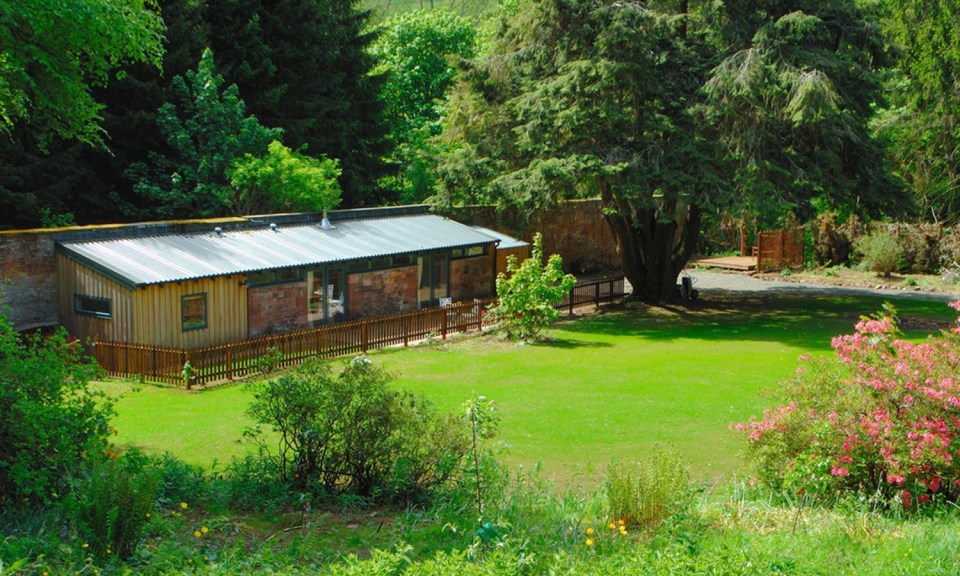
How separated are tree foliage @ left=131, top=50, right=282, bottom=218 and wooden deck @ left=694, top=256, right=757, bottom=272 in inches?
852

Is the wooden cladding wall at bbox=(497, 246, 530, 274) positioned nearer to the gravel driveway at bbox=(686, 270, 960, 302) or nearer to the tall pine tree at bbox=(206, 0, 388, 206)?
the gravel driveway at bbox=(686, 270, 960, 302)

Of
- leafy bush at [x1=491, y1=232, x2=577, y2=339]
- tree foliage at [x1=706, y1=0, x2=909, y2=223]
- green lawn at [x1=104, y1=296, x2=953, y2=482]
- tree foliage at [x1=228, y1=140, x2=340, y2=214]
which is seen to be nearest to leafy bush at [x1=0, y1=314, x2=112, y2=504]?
green lawn at [x1=104, y1=296, x2=953, y2=482]

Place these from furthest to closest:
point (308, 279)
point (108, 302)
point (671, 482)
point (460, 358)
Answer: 1. point (308, 279)
2. point (460, 358)
3. point (108, 302)
4. point (671, 482)

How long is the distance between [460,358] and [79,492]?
16.9 metres

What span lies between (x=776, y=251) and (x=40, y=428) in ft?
132

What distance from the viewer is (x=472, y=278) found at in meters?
35.4

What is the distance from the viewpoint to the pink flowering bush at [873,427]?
11.3 meters

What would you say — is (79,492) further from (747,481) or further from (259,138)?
(259,138)

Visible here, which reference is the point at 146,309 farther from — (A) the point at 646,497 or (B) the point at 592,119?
(A) the point at 646,497

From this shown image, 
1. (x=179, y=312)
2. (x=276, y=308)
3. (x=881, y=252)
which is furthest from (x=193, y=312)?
(x=881, y=252)

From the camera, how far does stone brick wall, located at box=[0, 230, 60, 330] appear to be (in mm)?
24594

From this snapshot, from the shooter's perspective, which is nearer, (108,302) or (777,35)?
(108,302)

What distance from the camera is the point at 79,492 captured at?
32.0 ft

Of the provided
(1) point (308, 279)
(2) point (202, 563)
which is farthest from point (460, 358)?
(2) point (202, 563)
